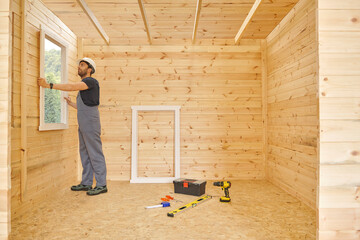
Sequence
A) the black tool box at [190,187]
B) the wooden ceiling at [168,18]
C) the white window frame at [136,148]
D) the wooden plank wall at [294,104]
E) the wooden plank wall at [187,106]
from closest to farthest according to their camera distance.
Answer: the wooden plank wall at [294,104] → the wooden ceiling at [168,18] → the black tool box at [190,187] → the white window frame at [136,148] → the wooden plank wall at [187,106]

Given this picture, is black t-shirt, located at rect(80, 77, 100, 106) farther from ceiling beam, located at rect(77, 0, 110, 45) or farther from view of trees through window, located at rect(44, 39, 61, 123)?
ceiling beam, located at rect(77, 0, 110, 45)

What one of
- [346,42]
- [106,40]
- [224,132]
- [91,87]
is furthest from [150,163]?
[346,42]

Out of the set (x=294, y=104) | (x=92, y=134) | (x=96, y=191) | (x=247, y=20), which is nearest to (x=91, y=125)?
(x=92, y=134)

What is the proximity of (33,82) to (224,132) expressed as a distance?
9.17ft

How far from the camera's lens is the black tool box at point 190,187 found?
3.27 m

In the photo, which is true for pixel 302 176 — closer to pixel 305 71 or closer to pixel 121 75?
pixel 305 71

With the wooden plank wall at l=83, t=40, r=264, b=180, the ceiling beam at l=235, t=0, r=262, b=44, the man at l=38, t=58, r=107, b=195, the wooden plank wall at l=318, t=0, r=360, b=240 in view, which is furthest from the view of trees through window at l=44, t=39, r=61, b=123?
the wooden plank wall at l=318, t=0, r=360, b=240

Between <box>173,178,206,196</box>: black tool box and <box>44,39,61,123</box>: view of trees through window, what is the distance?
73.3 inches

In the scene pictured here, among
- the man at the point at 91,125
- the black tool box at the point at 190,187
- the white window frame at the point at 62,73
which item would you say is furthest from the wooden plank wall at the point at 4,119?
the black tool box at the point at 190,187

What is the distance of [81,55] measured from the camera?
4176 mm

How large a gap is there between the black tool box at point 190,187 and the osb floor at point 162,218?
103mm

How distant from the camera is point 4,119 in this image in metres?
1.64

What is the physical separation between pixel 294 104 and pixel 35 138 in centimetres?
310

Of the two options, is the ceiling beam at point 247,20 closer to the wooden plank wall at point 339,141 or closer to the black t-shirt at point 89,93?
the wooden plank wall at point 339,141
